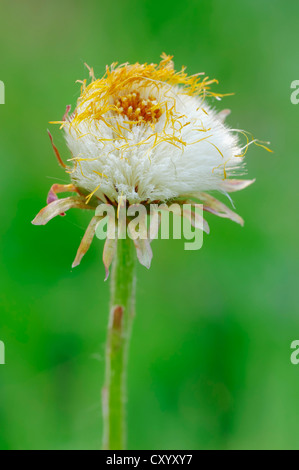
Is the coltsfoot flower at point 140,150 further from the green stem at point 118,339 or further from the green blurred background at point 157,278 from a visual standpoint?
the green blurred background at point 157,278

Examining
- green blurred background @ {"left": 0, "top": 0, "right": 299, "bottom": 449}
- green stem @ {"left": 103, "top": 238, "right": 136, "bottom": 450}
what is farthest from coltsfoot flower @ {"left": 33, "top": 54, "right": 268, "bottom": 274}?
green blurred background @ {"left": 0, "top": 0, "right": 299, "bottom": 449}

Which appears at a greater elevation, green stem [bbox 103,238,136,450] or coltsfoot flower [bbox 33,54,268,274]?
coltsfoot flower [bbox 33,54,268,274]

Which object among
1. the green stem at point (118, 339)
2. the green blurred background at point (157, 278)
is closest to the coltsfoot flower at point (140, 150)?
the green stem at point (118, 339)

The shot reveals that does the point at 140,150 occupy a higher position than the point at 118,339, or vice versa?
the point at 140,150

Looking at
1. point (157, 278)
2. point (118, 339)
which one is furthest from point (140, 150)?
point (157, 278)

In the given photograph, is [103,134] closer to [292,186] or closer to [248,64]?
[292,186]

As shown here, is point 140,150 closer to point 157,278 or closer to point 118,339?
point 118,339

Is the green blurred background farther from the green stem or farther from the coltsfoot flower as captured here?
the coltsfoot flower
